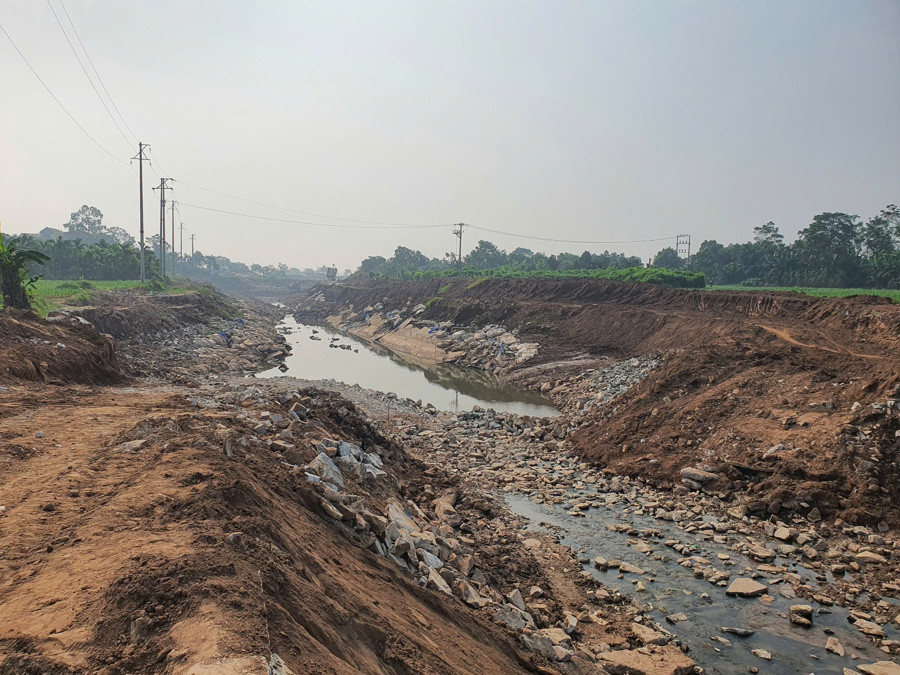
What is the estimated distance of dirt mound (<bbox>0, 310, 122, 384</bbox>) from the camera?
12070 millimetres

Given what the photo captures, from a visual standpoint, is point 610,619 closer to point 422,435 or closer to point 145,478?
point 145,478

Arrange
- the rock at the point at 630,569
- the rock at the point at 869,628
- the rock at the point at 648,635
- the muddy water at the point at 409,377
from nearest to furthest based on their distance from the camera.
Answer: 1. the rock at the point at 648,635
2. the rock at the point at 869,628
3. the rock at the point at 630,569
4. the muddy water at the point at 409,377

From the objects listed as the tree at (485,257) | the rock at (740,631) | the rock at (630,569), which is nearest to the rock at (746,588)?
the rock at (740,631)

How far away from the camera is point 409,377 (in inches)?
1159

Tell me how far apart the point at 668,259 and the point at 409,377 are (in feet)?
188

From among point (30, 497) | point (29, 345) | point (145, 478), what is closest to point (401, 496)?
point (145, 478)

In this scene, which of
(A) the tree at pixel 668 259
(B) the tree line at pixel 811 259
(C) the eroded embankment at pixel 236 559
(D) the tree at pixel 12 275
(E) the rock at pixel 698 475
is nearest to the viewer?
(C) the eroded embankment at pixel 236 559

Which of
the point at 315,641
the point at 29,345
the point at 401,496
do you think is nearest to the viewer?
the point at 315,641

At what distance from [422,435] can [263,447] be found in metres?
7.89

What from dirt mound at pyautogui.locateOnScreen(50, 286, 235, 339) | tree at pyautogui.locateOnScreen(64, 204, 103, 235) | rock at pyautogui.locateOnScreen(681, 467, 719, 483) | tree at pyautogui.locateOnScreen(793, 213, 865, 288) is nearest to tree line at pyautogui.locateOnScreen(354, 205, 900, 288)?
tree at pyautogui.locateOnScreen(793, 213, 865, 288)

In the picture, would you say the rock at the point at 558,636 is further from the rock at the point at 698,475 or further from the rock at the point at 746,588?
the rock at the point at 698,475

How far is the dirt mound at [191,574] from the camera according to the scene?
3240 mm

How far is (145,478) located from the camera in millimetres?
5832

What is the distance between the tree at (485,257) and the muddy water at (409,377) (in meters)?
60.6
